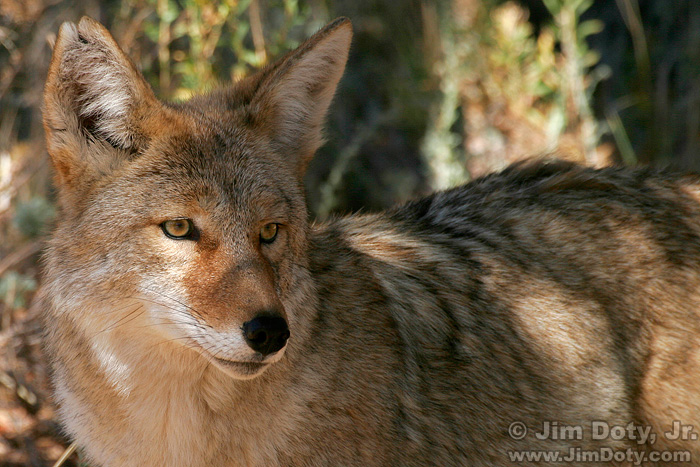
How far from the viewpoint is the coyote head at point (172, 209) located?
2.69m

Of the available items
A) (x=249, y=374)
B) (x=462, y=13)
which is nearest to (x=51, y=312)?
(x=249, y=374)

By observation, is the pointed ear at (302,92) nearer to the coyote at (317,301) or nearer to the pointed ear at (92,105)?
the coyote at (317,301)

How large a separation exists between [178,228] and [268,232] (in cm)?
36

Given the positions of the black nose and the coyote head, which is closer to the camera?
the black nose

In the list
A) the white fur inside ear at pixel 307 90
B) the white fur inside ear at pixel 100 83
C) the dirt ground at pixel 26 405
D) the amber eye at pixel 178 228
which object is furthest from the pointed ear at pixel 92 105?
the dirt ground at pixel 26 405

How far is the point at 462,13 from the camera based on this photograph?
860cm

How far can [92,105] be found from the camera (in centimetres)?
307

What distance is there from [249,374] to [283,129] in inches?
48.2

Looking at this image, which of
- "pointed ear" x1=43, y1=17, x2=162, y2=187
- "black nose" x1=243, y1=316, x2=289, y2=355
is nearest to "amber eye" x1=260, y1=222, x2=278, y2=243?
"black nose" x1=243, y1=316, x2=289, y2=355

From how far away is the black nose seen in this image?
100 inches

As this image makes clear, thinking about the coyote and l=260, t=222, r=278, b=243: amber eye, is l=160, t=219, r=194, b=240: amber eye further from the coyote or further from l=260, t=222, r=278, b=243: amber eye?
l=260, t=222, r=278, b=243: amber eye

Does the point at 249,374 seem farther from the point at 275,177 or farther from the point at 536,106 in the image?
the point at 536,106

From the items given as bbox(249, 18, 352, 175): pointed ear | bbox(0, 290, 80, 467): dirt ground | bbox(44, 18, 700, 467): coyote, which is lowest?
bbox(0, 290, 80, 467): dirt ground

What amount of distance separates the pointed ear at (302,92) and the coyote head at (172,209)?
0.03 ft
